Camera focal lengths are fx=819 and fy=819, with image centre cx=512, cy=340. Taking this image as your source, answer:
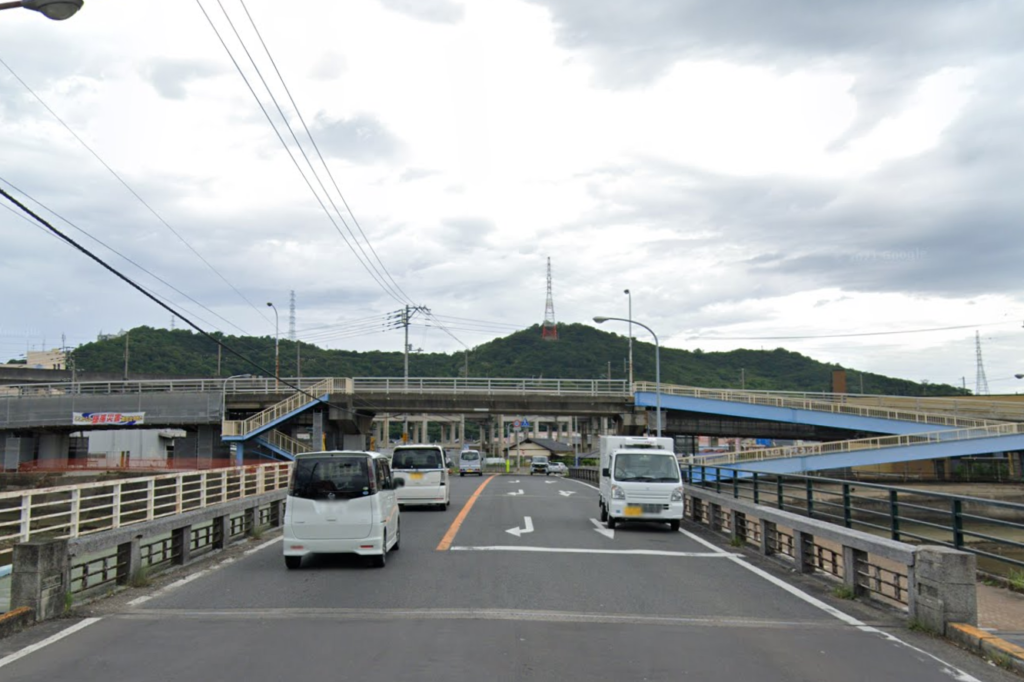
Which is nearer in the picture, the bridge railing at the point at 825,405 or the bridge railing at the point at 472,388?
the bridge railing at the point at 825,405

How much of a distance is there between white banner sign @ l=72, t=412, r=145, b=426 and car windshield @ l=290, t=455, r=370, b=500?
5245 centimetres

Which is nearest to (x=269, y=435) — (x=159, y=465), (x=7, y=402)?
(x=159, y=465)

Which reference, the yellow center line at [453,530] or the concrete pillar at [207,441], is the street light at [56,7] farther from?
the concrete pillar at [207,441]

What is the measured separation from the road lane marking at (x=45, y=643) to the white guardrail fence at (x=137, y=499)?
51.8 inches

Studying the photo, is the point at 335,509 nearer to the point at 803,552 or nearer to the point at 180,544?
the point at 180,544

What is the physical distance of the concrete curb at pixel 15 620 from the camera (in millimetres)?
8055

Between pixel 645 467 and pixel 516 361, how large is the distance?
10194 cm

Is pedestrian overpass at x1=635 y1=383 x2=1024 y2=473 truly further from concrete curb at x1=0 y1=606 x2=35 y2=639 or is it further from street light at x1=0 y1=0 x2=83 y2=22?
street light at x1=0 y1=0 x2=83 y2=22

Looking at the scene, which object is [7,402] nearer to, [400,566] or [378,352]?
[378,352]

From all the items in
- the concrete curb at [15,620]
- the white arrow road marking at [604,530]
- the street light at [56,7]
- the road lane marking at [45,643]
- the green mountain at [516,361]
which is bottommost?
the white arrow road marking at [604,530]

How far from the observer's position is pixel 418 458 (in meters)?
23.6

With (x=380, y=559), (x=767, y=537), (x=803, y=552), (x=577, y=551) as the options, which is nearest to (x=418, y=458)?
(x=577, y=551)

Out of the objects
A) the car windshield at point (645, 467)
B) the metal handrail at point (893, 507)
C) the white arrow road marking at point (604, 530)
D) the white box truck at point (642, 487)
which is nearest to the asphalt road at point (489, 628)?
the metal handrail at point (893, 507)

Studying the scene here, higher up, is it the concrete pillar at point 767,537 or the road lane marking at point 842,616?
the concrete pillar at point 767,537
